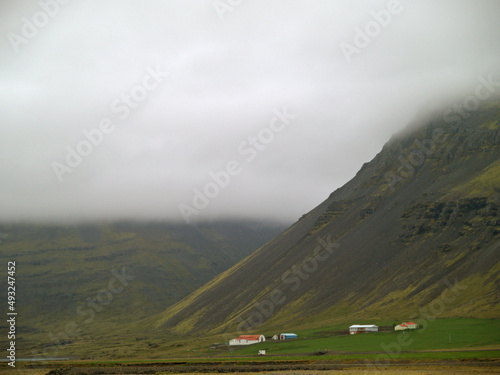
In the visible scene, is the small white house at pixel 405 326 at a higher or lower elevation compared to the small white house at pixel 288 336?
lower

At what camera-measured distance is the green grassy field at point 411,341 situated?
333ft

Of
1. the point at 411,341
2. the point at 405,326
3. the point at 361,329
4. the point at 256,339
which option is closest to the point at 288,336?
the point at 256,339

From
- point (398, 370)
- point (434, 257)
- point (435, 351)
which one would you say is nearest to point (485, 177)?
point (434, 257)

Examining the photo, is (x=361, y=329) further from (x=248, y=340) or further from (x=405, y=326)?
(x=248, y=340)

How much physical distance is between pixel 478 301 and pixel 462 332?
2885 centimetres

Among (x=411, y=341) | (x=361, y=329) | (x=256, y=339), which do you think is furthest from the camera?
(x=256, y=339)

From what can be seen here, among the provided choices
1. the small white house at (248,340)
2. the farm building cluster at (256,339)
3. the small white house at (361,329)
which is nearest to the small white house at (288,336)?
the farm building cluster at (256,339)

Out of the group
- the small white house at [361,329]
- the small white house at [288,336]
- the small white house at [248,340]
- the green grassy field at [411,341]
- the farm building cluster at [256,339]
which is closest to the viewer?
the green grassy field at [411,341]

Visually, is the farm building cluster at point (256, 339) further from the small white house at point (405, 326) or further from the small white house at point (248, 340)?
the small white house at point (405, 326)

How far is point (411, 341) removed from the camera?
10850 centimetres

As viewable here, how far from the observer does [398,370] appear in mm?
79562

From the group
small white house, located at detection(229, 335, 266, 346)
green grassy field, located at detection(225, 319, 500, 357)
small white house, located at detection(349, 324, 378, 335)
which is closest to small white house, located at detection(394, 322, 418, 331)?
green grassy field, located at detection(225, 319, 500, 357)

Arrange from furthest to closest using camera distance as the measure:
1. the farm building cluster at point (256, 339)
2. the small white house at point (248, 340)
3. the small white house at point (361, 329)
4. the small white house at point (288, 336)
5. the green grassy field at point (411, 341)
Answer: the small white house at point (248, 340) → the farm building cluster at point (256, 339) → the small white house at point (288, 336) → the small white house at point (361, 329) → the green grassy field at point (411, 341)

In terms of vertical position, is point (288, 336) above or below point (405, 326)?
above
